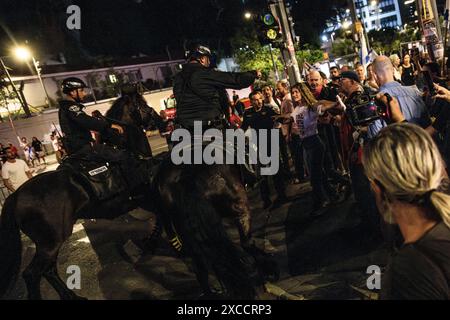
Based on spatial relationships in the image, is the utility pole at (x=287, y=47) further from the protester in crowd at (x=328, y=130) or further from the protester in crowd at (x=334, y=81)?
the protester in crowd at (x=328, y=130)

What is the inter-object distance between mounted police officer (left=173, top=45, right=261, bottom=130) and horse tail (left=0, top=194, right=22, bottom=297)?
8.13 feet

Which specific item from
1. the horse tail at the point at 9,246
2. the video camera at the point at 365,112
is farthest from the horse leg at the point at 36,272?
the video camera at the point at 365,112

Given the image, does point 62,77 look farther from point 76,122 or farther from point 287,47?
point 76,122

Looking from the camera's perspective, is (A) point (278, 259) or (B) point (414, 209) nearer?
(B) point (414, 209)

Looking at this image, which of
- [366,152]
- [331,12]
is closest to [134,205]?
[366,152]

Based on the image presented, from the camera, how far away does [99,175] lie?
485cm

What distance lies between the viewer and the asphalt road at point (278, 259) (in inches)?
153

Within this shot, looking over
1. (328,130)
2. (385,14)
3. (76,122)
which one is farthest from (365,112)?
(385,14)

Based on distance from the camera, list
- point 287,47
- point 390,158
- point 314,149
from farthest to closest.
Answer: point 287,47 < point 314,149 < point 390,158

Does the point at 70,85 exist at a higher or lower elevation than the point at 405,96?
higher

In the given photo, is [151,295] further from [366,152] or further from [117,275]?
[366,152]

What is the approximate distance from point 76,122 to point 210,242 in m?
2.71

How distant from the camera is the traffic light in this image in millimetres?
10336
